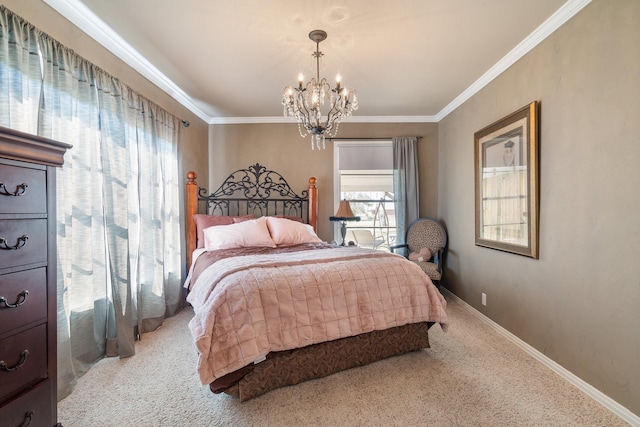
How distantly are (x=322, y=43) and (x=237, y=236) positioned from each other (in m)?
2.10

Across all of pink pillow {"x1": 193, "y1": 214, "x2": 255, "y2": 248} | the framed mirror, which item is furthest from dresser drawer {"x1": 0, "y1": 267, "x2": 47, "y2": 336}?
the framed mirror

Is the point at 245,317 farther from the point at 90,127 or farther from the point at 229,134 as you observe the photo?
the point at 229,134

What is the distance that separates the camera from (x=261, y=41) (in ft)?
8.06

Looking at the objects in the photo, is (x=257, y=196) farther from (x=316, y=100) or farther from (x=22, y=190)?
(x=22, y=190)

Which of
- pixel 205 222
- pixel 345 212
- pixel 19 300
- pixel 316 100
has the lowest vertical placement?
pixel 19 300

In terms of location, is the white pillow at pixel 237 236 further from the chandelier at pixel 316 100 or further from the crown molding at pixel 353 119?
the crown molding at pixel 353 119

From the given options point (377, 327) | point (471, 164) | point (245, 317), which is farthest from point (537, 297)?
point (245, 317)

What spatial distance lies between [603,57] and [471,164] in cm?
168

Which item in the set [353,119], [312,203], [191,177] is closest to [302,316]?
[312,203]

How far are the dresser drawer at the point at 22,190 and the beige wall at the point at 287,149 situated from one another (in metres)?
3.43

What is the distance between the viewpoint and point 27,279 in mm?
1047

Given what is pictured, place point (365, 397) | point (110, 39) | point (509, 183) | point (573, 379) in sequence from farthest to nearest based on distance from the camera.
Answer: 1. point (509, 183)
2. point (110, 39)
3. point (573, 379)
4. point (365, 397)

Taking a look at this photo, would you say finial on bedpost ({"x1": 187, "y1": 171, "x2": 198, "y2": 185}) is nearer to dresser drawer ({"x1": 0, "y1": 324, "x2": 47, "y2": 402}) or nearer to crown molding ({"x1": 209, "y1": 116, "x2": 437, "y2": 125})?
crown molding ({"x1": 209, "y1": 116, "x2": 437, "y2": 125})

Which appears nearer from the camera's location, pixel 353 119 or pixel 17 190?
pixel 17 190
